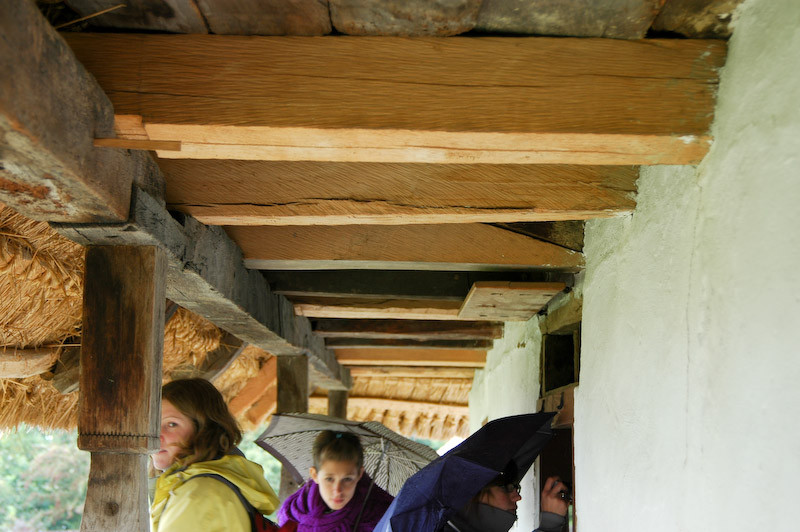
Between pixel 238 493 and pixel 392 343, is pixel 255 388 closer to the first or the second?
pixel 392 343

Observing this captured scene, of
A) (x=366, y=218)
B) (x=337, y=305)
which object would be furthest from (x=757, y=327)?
(x=337, y=305)

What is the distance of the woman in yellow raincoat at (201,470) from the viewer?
6.47 ft

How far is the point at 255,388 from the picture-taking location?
6.44m

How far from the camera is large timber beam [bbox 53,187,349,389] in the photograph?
183 centimetres

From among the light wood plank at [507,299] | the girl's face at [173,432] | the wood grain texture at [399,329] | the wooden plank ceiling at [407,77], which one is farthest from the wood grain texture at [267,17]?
the wood grain texture at [399,329]

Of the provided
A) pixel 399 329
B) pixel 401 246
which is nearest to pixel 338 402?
pixel 399 329

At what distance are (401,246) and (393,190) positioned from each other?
0.56m

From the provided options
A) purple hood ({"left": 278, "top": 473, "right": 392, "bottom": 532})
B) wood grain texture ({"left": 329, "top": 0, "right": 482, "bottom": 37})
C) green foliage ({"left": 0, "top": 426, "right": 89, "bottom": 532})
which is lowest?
green foliage ({"left": 0, "top": 426, "right": 89, "bottom": 532})

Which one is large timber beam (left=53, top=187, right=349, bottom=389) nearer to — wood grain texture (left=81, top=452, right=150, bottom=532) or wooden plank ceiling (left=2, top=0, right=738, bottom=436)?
wooden plank ceiling (left=2, top=0, right=738, bottom=436)

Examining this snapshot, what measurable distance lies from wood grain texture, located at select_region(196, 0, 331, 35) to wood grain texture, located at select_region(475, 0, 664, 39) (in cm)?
37

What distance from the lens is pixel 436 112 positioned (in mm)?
1591

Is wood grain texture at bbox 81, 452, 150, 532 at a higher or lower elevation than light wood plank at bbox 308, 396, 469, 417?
lower

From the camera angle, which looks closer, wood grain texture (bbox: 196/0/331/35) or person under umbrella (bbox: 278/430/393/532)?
wood grain texture (bbox: 196/0/331/35)

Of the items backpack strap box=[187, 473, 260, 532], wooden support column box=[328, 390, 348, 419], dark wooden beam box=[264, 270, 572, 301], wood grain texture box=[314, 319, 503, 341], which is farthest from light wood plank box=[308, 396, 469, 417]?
backpack strap box=[187, 473, 260, 532]
